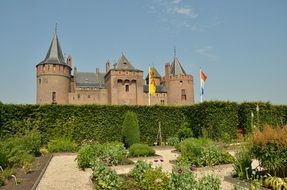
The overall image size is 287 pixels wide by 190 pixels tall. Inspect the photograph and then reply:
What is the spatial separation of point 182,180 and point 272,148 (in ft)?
8.12

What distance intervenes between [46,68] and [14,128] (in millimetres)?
28874

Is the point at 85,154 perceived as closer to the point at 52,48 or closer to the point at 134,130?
the point at 134,130

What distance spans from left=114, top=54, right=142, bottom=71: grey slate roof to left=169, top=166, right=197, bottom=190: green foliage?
42.0 metres

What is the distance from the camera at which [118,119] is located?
737 inches

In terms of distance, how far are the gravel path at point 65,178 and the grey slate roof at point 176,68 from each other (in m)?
41.0

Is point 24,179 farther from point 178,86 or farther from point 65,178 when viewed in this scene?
point 178,86

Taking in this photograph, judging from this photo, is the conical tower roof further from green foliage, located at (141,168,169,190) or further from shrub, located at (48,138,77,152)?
green foliage, located at (141,168,169,190)

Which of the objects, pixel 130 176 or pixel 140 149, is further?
pixel 140 149

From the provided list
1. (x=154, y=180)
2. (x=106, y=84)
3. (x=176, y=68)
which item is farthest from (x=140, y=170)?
(x=176, y=68)

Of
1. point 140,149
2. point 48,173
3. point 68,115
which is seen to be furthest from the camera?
point 68,115

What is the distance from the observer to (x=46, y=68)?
43688mm

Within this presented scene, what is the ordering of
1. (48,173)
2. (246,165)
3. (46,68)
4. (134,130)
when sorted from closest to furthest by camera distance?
(246,165), (48,173), (134,130), (46,68)

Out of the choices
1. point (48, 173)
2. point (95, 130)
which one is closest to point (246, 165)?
point (48, 173)

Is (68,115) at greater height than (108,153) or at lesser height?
greater
